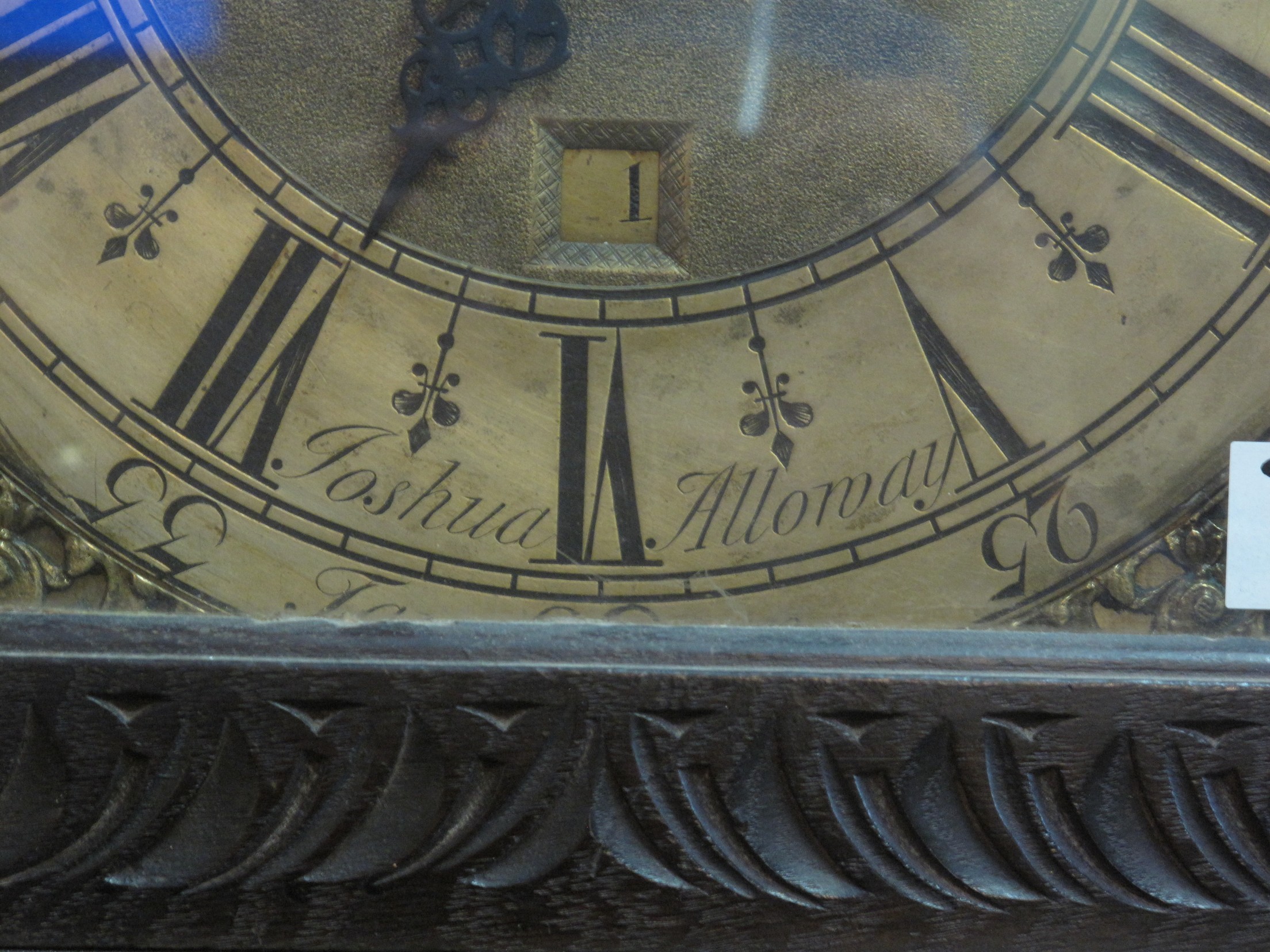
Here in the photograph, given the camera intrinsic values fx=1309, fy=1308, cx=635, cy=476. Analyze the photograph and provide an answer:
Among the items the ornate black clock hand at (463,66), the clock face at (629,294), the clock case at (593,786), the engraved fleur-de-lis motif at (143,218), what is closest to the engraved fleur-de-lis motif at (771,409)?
the clock face at (629,294)

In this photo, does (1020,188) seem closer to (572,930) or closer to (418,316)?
(418,316)

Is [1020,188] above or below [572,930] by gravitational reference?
above

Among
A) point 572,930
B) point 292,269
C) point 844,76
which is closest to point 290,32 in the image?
point 292,269

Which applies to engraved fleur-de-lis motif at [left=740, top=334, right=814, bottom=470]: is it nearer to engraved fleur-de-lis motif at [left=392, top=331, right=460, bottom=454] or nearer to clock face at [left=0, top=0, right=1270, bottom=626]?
clock face at [left=0, top=0, right=1270, bottom=626]

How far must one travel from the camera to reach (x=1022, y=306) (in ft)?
2.86

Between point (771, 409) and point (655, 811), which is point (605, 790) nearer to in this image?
point (655, 811)

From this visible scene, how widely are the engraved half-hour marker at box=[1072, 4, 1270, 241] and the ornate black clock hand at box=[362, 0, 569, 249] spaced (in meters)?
0.36

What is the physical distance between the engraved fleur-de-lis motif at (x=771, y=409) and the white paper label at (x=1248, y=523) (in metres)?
0.30

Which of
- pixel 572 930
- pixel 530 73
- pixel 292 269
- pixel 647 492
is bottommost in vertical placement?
pixel 572 930

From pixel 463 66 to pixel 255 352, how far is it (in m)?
0.23

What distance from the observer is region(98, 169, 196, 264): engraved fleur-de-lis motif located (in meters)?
0.84

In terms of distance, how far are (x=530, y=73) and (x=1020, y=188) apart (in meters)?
0.33

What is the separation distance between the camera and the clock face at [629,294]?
0.85 m

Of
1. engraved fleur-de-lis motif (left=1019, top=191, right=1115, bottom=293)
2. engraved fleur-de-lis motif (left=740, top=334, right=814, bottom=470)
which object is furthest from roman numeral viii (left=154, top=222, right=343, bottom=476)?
engraved fleur-de-lis motif (left=1019, top=191, right=1115, bottom=293)
